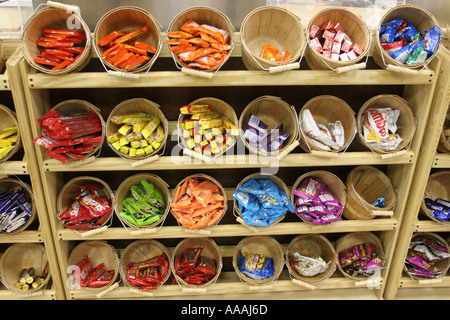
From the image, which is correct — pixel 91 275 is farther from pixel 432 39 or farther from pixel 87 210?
pixel 432 39

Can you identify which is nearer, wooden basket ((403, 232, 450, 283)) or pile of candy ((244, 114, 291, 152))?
pile of candy ((244, 114, 291, 152))

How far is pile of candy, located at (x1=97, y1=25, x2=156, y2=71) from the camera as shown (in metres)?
1.68

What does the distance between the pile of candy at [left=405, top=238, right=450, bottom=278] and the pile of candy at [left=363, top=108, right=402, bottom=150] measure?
781mm

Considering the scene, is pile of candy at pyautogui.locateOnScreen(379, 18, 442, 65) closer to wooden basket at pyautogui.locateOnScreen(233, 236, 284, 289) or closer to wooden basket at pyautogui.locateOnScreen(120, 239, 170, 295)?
wooden basket at pyautogui.locateOnScreen(233, 236, 284, 289)

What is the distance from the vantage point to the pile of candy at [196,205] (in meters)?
1.96

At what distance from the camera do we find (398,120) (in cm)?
204

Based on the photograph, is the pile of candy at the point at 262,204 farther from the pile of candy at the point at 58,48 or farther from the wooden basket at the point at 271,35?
the pile of candy at the point at 58,48

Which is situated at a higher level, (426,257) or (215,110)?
(215,110)

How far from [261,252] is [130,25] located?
5.33 feet

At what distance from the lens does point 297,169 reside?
7.52ft

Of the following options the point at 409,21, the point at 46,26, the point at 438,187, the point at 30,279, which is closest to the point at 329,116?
the point at 409,21

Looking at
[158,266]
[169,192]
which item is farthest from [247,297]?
[169,192]

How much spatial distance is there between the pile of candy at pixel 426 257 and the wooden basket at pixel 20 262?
229 cm

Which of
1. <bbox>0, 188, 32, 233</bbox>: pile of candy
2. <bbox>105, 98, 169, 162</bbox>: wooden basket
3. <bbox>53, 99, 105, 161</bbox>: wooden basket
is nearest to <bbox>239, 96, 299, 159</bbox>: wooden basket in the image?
<bbox>105, 98, 169, 162</bbox>: wooden basket
